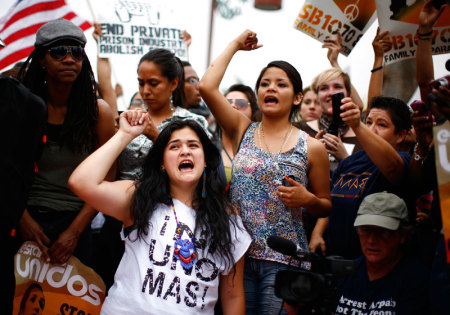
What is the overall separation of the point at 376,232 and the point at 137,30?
329cm

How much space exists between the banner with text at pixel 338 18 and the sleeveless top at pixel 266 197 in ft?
5.62

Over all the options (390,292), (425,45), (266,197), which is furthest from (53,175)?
(425,45)

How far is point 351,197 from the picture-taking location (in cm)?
362

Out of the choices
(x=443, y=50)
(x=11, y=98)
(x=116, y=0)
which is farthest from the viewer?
(x=116, y=0)

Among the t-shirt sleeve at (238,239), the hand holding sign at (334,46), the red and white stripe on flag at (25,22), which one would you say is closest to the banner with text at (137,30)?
the red and white stripe on flag at (25,22)

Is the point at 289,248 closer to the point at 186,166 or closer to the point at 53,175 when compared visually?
the point at 186,166

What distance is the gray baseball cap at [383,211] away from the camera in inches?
127

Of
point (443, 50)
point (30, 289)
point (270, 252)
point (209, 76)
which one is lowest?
point (30, 289)

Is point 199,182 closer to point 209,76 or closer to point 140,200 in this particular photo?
point 140,200

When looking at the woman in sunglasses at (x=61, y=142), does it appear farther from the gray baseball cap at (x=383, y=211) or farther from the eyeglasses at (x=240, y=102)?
the eyeglasses at (x=240, y=102)

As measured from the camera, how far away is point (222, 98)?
351cm

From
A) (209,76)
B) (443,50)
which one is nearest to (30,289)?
(209,76)

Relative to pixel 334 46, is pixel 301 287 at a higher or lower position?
lower

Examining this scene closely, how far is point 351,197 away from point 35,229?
1.96m
